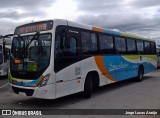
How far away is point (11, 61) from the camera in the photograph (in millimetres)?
9461

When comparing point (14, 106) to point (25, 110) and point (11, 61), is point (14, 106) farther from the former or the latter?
point (11, 61)

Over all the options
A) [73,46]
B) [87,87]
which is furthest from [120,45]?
[73,46]

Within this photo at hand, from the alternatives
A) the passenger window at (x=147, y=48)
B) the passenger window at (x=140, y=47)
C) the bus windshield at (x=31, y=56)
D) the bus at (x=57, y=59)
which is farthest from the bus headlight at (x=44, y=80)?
the passenger window at (x=147, y=48)

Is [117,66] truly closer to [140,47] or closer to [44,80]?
[140,47]

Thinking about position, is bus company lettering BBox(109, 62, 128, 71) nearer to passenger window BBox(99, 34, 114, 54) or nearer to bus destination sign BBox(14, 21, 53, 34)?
passenger window BBox(99, 34, 114, 54)

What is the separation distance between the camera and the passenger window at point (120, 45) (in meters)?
13.2

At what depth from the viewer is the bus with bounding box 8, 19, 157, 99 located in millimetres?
8383

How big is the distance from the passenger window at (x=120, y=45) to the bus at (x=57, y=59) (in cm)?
130

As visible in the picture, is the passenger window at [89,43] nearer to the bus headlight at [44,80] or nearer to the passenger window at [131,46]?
Answer: the bus headlight at [44,80]

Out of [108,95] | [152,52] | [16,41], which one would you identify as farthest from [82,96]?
[152,52]

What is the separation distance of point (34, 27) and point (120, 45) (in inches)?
230

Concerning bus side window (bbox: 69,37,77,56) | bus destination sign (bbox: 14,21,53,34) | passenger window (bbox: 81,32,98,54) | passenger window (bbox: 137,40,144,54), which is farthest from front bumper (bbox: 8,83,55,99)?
passenger window (bbox: 137,40,144,54)

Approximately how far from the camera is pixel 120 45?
13.6m

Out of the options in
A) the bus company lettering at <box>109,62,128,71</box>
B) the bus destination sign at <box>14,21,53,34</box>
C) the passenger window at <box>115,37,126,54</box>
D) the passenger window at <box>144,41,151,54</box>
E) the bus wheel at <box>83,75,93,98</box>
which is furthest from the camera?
the passenger window at <box>144,41,151,54</box>
